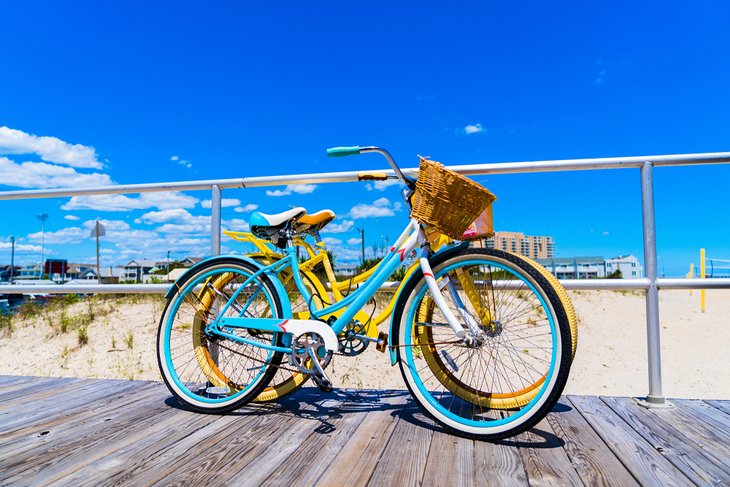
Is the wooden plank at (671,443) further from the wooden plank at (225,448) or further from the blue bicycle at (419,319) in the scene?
the wooden plank at (225,448)

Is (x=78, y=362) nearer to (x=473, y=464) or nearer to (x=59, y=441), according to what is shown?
(x=59, y=441)

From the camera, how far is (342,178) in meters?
2.15

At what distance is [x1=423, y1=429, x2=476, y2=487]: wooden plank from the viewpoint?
1.20 metres

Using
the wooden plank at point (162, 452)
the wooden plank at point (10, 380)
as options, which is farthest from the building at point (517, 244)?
the wooden plank at point (10, 380)

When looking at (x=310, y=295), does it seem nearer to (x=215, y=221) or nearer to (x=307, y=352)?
(x=307, y=352)

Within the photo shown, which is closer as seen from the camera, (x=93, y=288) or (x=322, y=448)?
(x=322, y=448)

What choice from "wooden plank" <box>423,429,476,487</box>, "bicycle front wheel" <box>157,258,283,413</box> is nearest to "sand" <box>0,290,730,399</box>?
"bicycle front wheel" <box>157,258,283,413</box>

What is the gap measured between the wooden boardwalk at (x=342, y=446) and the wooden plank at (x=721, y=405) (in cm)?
2

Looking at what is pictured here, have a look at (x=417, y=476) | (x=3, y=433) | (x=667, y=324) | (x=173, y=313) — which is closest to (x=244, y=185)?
(x=173, y=313)

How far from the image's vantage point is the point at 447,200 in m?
1.54

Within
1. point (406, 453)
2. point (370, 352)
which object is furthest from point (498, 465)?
point (370, 352)

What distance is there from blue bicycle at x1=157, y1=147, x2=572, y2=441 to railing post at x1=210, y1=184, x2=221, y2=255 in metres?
0.20

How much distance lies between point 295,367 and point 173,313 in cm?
68

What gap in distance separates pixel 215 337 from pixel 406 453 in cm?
103
